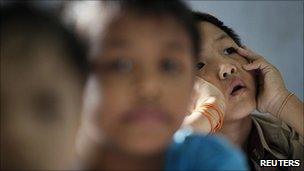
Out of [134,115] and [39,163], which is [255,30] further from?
[39,163]

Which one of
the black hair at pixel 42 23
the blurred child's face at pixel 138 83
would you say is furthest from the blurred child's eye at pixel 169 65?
the black hair at pixel 42 23

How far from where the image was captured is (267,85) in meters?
1.00

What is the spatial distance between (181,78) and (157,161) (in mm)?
98

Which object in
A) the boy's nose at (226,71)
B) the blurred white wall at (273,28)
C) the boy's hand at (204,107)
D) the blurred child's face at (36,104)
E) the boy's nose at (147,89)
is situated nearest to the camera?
the blurred child's face at (36,104)

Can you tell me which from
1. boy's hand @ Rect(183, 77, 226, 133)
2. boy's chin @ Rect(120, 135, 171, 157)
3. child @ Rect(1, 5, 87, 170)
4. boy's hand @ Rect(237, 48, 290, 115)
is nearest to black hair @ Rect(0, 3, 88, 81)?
child @ Rect(1, 5, 87, 170)

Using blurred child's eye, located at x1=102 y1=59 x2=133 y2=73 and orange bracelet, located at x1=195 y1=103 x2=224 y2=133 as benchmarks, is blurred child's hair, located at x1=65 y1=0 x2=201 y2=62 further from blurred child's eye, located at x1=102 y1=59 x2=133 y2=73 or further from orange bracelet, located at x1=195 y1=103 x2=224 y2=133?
orange bracelet, located at x1=195 y1=103 x2=224 y2=133

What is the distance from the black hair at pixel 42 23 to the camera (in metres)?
0.36

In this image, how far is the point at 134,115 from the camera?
1.48ft

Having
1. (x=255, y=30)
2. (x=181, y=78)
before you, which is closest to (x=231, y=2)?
(x=255, y=30)

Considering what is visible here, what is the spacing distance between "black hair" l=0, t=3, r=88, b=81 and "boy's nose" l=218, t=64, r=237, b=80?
22.5 inches

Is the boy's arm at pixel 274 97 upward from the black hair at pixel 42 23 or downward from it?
upward

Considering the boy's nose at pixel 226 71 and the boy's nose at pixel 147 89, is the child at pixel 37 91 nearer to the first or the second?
the boy's nose at pixel 147 89

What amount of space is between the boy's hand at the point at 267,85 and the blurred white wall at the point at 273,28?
0.54 m

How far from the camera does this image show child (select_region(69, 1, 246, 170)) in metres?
0.45
